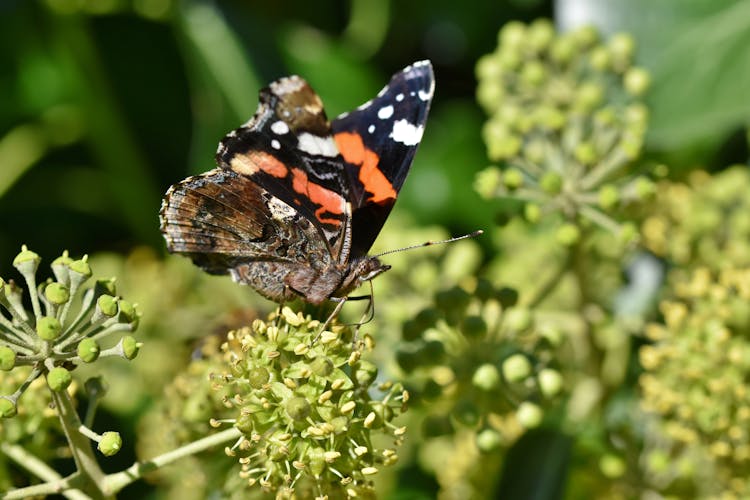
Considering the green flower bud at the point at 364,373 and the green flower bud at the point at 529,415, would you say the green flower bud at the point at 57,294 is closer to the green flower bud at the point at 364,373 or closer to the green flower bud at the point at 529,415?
the green flower bud at the point at 364,373

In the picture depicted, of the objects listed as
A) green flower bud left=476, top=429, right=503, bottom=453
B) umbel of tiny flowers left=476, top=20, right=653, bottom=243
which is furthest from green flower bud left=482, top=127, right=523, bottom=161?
green flower bud left=476, top=429, right=503, bottom=453

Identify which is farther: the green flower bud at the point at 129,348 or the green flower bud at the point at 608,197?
the green flower bud at the point at 608,197

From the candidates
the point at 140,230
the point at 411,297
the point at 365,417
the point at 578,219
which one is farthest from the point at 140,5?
the point at 365,417

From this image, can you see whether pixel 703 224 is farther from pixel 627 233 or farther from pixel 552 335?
pixel 552 335

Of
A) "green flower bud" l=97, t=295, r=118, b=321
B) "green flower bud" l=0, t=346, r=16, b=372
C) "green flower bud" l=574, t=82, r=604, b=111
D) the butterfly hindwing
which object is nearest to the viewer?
"green flower bud" l=0, t=346, r=16, b=372

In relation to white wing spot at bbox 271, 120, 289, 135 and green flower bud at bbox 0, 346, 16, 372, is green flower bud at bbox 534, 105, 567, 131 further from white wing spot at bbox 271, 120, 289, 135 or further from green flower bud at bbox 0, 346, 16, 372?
green flower bud at bbox 0, 346, 16, 372

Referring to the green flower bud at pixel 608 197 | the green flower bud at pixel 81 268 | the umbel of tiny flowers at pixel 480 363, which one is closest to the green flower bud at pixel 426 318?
the umbel of tiny flowers at pixel 480 363
